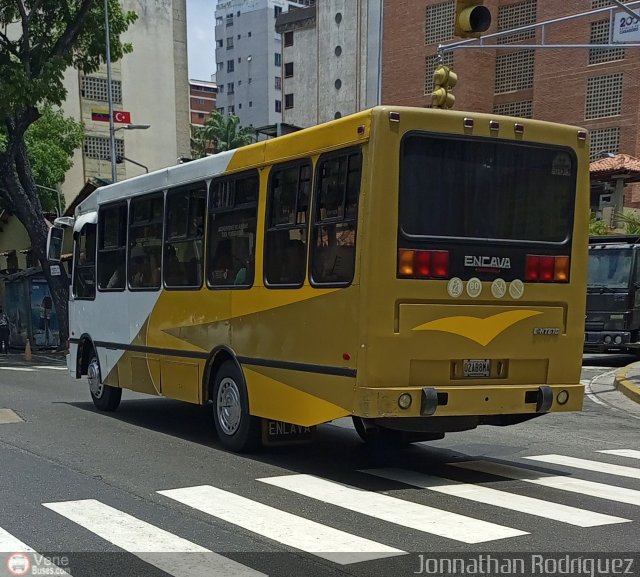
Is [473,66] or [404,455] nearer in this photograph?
[404,455]

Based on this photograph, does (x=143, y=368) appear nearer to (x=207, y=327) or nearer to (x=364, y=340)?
(x=207, y=327)

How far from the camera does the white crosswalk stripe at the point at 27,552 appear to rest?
16.8 ft

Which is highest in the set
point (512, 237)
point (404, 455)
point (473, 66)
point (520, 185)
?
point (473, 66)

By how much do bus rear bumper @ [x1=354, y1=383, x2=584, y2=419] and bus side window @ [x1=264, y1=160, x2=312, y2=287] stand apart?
1.45 meters

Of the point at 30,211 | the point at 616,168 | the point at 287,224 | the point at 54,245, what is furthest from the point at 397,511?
the point at 616,168

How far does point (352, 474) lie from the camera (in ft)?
26.3

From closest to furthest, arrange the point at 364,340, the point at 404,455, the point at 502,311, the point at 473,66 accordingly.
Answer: the point at 364,340
the point at 502,311
the point at 404,455
the point at 473,66

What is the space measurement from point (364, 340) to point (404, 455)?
2298 mm

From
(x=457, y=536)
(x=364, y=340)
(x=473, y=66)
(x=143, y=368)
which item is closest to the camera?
(x=457, y=536)

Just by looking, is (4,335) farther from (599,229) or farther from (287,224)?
(287,224)

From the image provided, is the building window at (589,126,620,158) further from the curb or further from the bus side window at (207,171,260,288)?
the bus side window at (207,171,260,288)

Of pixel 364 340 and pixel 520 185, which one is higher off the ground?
pixel 520 185

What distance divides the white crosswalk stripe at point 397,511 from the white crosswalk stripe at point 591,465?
253 cm

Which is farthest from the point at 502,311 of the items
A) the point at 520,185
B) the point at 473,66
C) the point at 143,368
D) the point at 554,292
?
the point at 473,66
